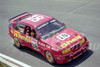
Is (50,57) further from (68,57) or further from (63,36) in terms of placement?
(63,36)

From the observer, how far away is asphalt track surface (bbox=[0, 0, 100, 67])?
29.8 feet

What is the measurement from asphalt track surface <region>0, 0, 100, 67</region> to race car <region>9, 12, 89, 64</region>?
387mm

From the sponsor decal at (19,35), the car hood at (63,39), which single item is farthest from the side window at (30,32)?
the car hood at (63,39)

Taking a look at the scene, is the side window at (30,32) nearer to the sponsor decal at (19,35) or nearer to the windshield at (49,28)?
the sponsor decal at (19,35)

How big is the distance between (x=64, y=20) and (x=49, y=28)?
433cm

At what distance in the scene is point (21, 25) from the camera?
10258 millimetres

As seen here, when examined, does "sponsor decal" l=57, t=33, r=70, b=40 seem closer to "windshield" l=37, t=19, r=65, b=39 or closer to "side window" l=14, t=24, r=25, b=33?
"windshield" l=37, t=19, r=65, b=39

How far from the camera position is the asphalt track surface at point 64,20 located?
357 inches

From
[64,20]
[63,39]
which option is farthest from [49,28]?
[64,20]

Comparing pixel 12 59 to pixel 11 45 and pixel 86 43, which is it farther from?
pixel 86 43

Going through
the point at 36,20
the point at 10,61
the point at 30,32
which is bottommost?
the point at 10,61

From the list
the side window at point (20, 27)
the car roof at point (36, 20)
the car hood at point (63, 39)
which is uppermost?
the car roof at point (36, 20)

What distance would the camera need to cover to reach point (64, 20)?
1364 cm

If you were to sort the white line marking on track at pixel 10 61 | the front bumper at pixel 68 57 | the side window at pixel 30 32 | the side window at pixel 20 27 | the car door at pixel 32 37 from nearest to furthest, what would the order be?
1. the front bumper at pixel 68 57
2. the white line marking on track at pixel 10 61
3. the car door at pixel 32 37
4. the side window at pixel 30 32
5. the side window at pixel 20 27
